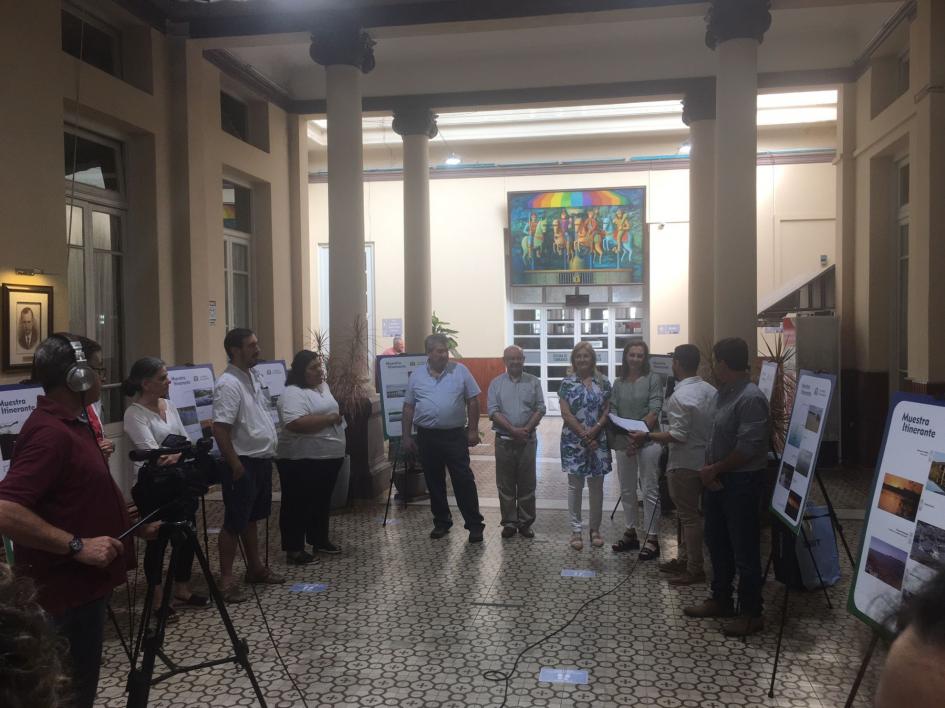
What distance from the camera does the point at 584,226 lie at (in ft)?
44.3

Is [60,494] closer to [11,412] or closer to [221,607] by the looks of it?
[221,607]

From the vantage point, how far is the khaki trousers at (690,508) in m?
4.44

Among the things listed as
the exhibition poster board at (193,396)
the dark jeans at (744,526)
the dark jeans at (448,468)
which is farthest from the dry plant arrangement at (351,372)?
the dark jeans at (744,526)

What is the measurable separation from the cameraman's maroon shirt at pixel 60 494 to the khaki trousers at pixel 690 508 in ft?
10.7

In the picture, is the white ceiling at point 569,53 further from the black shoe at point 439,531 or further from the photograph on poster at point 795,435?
the photograph on poster at point 795,435

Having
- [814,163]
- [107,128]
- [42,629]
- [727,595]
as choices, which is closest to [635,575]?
[727,595]

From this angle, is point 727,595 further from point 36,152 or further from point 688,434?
point 36,152

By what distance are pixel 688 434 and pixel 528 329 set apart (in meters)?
9.86

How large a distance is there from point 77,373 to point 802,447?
3.14m

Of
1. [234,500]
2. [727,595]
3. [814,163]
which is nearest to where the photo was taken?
[727,595]

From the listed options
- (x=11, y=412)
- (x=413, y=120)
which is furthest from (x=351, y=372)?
(x=413, y=120)

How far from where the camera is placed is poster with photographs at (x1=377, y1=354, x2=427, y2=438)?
662 cm

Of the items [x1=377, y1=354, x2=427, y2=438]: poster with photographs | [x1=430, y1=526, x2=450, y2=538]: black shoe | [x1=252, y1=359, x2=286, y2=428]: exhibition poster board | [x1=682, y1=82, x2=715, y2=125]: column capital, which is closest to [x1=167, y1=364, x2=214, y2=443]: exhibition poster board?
[x1=252, y1=359, x2=286, y2=428]: exhibition poster board

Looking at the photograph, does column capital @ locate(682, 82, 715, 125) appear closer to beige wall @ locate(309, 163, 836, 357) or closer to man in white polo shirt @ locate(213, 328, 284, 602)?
beige wall @ locate(309, 163, 836, 357)
